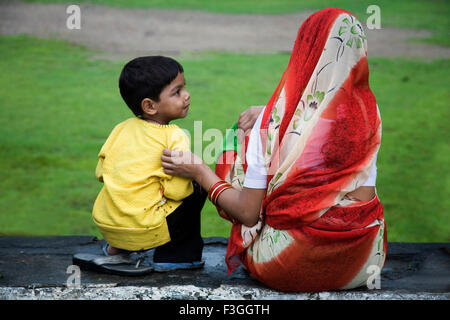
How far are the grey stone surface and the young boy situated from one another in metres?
0.20

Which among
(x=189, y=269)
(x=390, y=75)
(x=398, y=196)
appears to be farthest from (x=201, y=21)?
(x=189, y=269)

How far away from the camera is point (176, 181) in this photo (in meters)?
2.49

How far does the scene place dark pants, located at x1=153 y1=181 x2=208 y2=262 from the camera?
2.55 meters

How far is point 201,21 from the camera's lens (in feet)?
36.9

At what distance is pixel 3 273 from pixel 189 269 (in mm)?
867

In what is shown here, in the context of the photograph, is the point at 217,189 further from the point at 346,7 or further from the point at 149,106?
the point at 346,7

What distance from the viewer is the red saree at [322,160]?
84.7 inches

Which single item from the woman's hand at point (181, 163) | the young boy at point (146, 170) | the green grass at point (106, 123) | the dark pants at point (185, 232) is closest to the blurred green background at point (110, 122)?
the green grass at point (106, 123)

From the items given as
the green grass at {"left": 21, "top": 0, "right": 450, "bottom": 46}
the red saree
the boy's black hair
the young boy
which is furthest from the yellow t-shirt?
→ the green grass at {"left": 21, "top": 0, "right": 450, "bottom": 46}

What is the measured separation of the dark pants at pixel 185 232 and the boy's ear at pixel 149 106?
0.38m

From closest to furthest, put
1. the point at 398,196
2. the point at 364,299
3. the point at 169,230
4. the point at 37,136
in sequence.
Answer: the point at 364,299
the point at 169,230
the point at 398,196
the point at 37,136

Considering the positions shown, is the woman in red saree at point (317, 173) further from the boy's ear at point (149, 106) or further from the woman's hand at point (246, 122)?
the boy's ear at point (149, 106)

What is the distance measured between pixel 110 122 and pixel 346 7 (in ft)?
22.9

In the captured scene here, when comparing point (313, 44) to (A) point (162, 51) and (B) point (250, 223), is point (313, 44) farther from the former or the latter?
(A) point (162, 51)
